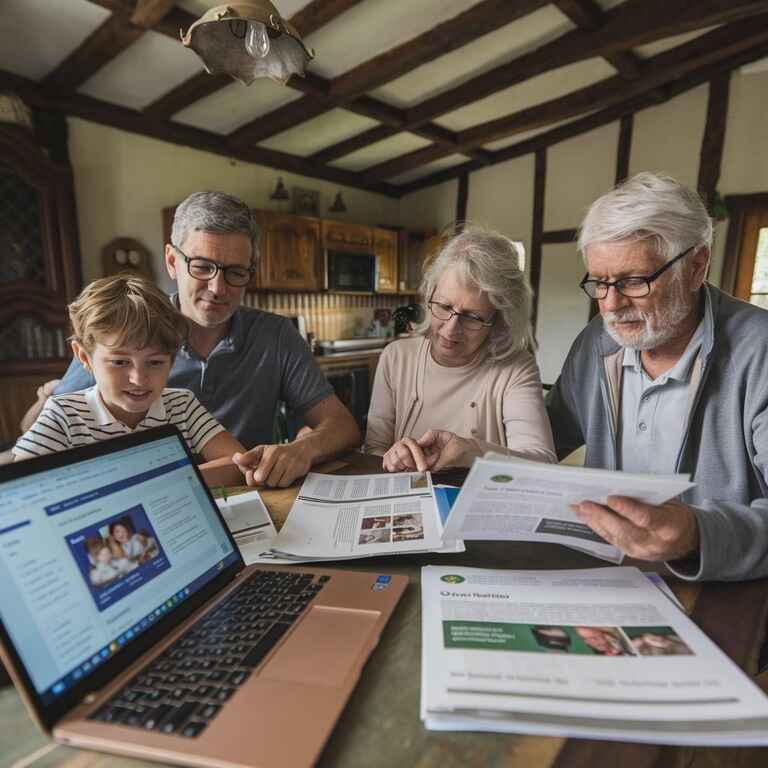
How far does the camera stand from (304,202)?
223 inches

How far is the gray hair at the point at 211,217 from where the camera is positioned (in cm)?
→ 150

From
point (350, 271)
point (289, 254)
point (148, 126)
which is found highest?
point (148, 126)

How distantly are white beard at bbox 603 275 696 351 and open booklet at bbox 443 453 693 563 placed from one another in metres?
0.65

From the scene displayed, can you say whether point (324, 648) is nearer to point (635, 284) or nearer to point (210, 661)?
point (210, 661)

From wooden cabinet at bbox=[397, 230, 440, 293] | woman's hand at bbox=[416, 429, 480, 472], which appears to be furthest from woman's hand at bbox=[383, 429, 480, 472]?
wooden cabinet at bbox=[397, 230, 440, 293]

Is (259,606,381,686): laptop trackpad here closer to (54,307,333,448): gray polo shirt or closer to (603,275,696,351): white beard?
(603,275,696,351): white beard

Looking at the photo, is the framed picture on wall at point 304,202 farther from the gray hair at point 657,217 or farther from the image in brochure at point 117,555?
the image in brochure at point 117,555

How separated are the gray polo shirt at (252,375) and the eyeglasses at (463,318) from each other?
1.63 ft

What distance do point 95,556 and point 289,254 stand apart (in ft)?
15.9

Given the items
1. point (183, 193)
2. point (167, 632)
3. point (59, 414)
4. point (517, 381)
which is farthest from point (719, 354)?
point (183, 193)

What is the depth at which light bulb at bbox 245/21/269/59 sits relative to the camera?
1527 mm

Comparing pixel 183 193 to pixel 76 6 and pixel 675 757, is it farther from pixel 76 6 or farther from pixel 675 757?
pixel 675 757

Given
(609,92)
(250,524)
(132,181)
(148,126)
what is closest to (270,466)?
(250,524)

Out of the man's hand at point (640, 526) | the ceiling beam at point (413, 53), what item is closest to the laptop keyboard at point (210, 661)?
the man's hand at point (640, 526)
